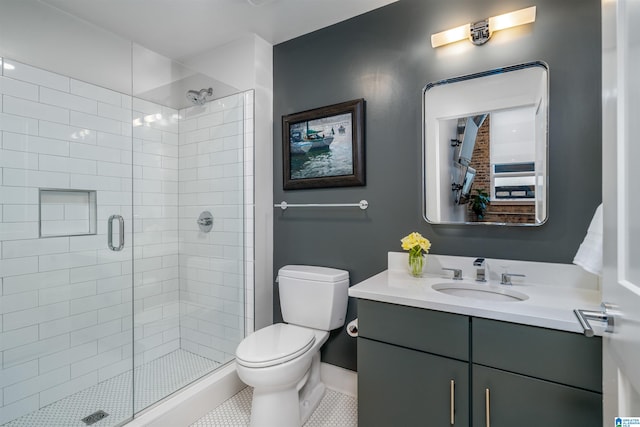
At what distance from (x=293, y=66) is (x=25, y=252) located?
1953 mm

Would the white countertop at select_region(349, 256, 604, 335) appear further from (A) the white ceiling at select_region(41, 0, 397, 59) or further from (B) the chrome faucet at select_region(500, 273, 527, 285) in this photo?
(A) the white ceiling at select_region(41, 0, 397, 59)

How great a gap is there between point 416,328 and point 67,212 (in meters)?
2.05

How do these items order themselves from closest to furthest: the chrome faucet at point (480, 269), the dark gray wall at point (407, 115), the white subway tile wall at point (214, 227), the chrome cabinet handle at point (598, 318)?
the chrome cabinet handle at point (598, 318), the dark gray wall at point (407, 115), the chrome faucet at point (480, 269), the white subway tile wall at point (214, 227)

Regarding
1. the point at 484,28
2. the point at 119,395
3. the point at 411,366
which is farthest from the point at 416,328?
the point at 119,395

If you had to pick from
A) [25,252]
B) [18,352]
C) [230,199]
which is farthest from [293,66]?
[18,352]

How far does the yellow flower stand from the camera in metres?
1.62

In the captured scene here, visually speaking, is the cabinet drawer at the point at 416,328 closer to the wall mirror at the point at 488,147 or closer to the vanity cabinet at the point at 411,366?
the vanity cabinet at the point at 411,366

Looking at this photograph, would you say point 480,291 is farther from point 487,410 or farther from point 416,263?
point 487,410

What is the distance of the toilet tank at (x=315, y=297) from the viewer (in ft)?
6.02

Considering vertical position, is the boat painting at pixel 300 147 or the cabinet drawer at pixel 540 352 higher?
the boat painting at pixel 300 147

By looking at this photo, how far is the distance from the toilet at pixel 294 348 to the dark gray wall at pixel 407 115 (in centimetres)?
18

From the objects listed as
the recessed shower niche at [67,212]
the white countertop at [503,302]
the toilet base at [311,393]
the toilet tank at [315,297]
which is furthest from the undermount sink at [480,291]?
the recessed shower niche at [67,212]

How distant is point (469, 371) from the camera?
1.16 metres

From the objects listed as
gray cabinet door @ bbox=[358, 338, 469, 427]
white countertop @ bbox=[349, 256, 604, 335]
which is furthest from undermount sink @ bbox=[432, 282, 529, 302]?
gray cabinet door @ bbox=[358, 338, 469, 427]
